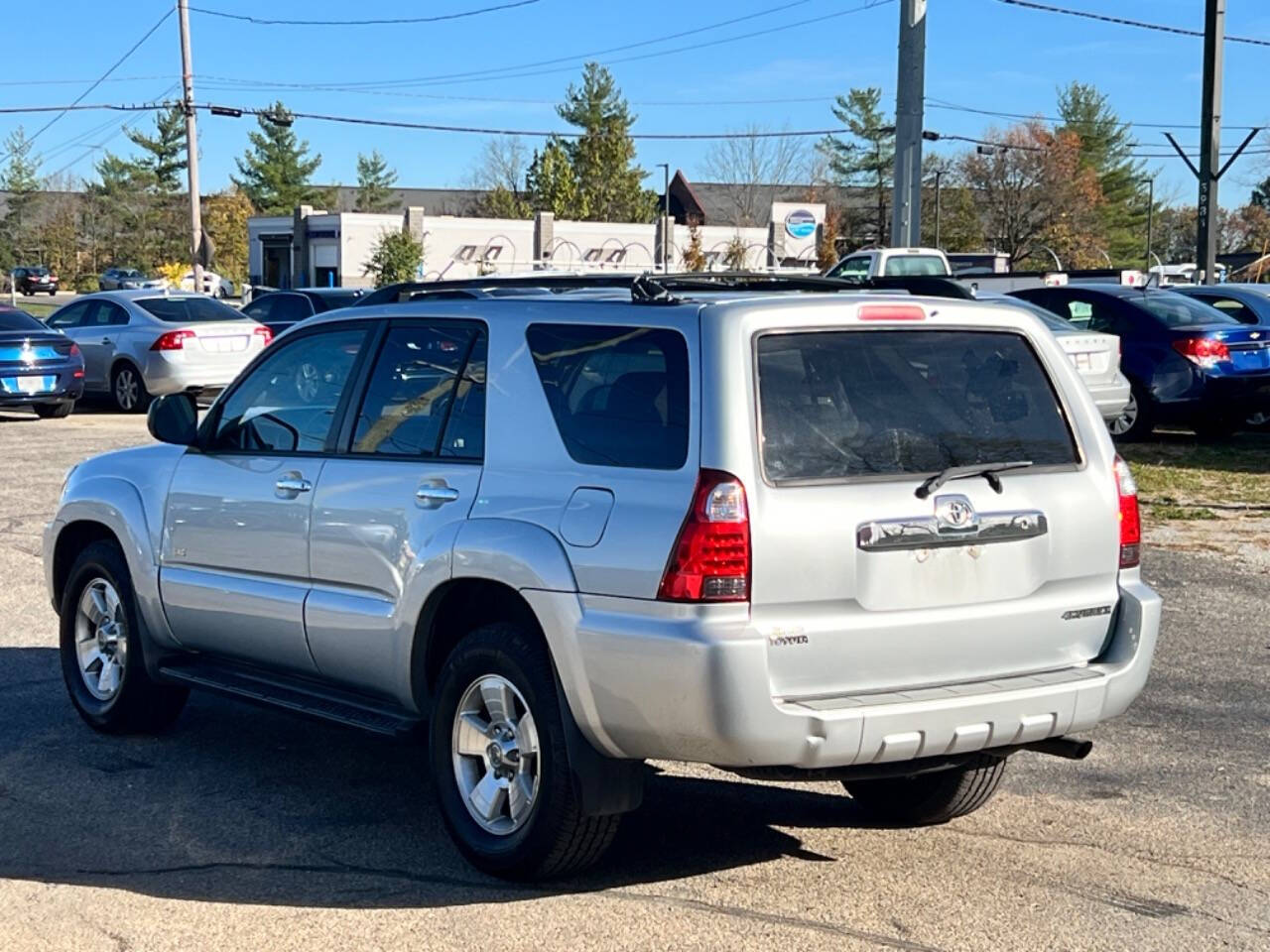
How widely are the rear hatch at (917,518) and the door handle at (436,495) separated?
3.83ft

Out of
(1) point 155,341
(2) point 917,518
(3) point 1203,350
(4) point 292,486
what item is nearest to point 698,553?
(2) point 917,518

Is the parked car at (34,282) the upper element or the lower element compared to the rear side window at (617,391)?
lower

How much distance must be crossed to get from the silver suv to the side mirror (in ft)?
2.37

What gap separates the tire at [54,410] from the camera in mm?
21250

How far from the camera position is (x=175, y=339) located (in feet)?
A: 71.4

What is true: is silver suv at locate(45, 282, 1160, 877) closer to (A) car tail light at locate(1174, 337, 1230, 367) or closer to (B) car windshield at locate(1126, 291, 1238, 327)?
(A) car tail light at locate(1174, 337, 1230, 367)

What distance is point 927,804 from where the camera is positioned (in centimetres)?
581

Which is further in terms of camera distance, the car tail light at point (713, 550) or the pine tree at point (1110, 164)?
the pine tree at point (1110, 164)

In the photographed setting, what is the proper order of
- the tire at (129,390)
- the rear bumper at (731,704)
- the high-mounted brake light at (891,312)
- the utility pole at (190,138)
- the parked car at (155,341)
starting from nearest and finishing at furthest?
the rear bumper at (731,704) < the high-mounted brake light at (891,312) < the parked car at (155,341) < the tire at (129,390) < the utility pole at (190,138)

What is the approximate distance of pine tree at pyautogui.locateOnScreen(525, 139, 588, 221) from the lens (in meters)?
83.8

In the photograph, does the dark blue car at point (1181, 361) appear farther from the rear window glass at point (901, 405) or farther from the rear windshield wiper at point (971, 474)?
the rear windshield wiper at point (971, 474)

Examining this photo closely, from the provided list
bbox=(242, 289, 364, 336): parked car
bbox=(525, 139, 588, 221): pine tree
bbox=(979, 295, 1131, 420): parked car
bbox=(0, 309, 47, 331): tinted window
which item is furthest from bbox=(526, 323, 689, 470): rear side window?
bbox=(525, 139, 588, 221): pine tree

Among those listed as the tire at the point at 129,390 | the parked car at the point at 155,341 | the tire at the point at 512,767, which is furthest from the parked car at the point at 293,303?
the tire at the point at 512,767

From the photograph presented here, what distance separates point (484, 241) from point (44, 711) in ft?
211
